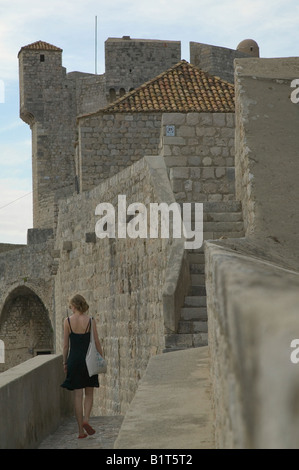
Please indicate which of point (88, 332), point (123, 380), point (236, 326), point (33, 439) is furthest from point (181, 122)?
point (236, 326)

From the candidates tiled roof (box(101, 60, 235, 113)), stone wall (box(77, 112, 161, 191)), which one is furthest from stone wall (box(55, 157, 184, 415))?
tiled roof (box(101, 60, 235, 113))

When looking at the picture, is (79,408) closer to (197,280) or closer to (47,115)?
(197,280)

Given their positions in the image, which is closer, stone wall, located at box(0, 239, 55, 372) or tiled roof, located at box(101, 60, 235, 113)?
tiled roof, located at box(101, 60, 235, 113)

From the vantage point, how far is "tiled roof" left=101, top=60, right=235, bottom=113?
2173 centimetres

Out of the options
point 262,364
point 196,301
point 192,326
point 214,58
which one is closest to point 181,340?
point 192,326

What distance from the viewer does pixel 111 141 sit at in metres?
22.0

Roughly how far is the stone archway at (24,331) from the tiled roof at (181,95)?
43.8 feet

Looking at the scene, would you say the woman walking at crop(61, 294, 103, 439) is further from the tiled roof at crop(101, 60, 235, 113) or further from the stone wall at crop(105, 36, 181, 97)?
the stone wall at crop(105, 36, 181, 97)

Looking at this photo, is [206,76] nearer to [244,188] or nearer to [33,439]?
[244,188]

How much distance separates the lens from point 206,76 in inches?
907

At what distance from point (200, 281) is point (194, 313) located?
2.47 feet

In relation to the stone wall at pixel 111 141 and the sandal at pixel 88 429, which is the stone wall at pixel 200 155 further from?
the stone wall at pixel 111 141

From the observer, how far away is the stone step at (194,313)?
8482 mm

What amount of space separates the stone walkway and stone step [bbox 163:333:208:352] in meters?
1.01
